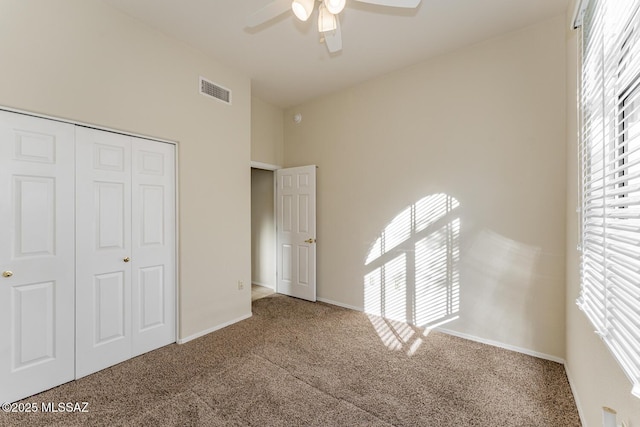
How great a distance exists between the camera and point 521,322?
8.78 feet

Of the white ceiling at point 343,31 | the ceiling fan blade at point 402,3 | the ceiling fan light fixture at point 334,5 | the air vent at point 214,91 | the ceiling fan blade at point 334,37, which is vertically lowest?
the ceiling fan light fixture at point 334,5

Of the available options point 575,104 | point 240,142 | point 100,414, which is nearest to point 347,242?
point 240,142

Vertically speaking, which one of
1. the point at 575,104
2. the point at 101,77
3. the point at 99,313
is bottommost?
the point at 99,313

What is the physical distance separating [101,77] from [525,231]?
3932mm

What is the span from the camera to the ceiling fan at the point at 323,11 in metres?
1.60

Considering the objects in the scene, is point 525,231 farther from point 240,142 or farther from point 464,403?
point 240,142

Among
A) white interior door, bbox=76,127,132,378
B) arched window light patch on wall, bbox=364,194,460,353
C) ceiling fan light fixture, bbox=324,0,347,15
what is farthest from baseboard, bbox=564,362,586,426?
white interior door, bbox=76,127,132,378

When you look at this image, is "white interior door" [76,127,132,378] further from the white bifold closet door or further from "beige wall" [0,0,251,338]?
"beige wall" [0,0,251,338]

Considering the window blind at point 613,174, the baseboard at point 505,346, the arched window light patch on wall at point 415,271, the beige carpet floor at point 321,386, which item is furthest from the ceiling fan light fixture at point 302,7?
the baseboard at point 505,346

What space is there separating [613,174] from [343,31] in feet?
7.73

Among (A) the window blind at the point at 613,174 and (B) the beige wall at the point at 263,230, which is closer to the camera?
(A) the window blind at the point at 613,174

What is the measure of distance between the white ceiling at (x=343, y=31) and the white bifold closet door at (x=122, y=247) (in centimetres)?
116

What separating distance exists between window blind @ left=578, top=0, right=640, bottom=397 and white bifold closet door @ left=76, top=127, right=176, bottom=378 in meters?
3.20

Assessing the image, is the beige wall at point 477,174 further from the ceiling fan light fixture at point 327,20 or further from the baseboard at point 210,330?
the ceiling fan light fixture at point 327,20
